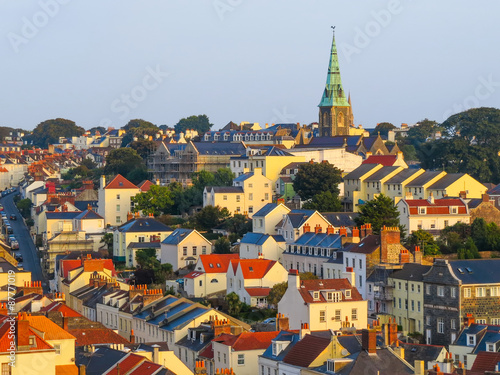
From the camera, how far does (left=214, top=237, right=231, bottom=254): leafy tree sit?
95.1 meters

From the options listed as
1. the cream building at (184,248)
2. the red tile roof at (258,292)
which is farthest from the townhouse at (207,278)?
the cream building at (184,248)

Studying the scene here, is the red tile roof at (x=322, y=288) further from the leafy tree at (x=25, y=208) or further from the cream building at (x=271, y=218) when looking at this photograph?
the leafy tree at (x=25, y=208)

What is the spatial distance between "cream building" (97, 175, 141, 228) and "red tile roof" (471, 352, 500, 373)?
216ft

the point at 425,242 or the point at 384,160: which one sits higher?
the point at 384,160

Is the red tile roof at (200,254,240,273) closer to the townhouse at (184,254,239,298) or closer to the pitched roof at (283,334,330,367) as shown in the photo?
the townhouse at (184,254,239,298)

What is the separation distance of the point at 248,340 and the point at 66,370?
12781mm

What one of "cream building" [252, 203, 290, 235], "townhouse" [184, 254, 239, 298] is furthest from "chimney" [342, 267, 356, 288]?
"cream building" [252, 203, 290, 235]

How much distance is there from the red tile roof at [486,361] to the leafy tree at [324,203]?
47.7 meters

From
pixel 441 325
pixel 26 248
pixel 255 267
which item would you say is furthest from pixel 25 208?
pixel 441 325

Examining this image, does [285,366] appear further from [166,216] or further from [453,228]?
[166,216]

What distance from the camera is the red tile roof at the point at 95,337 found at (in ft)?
198

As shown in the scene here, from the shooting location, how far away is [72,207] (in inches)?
4727

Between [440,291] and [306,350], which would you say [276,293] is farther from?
[306,350]

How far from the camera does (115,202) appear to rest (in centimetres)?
11531
